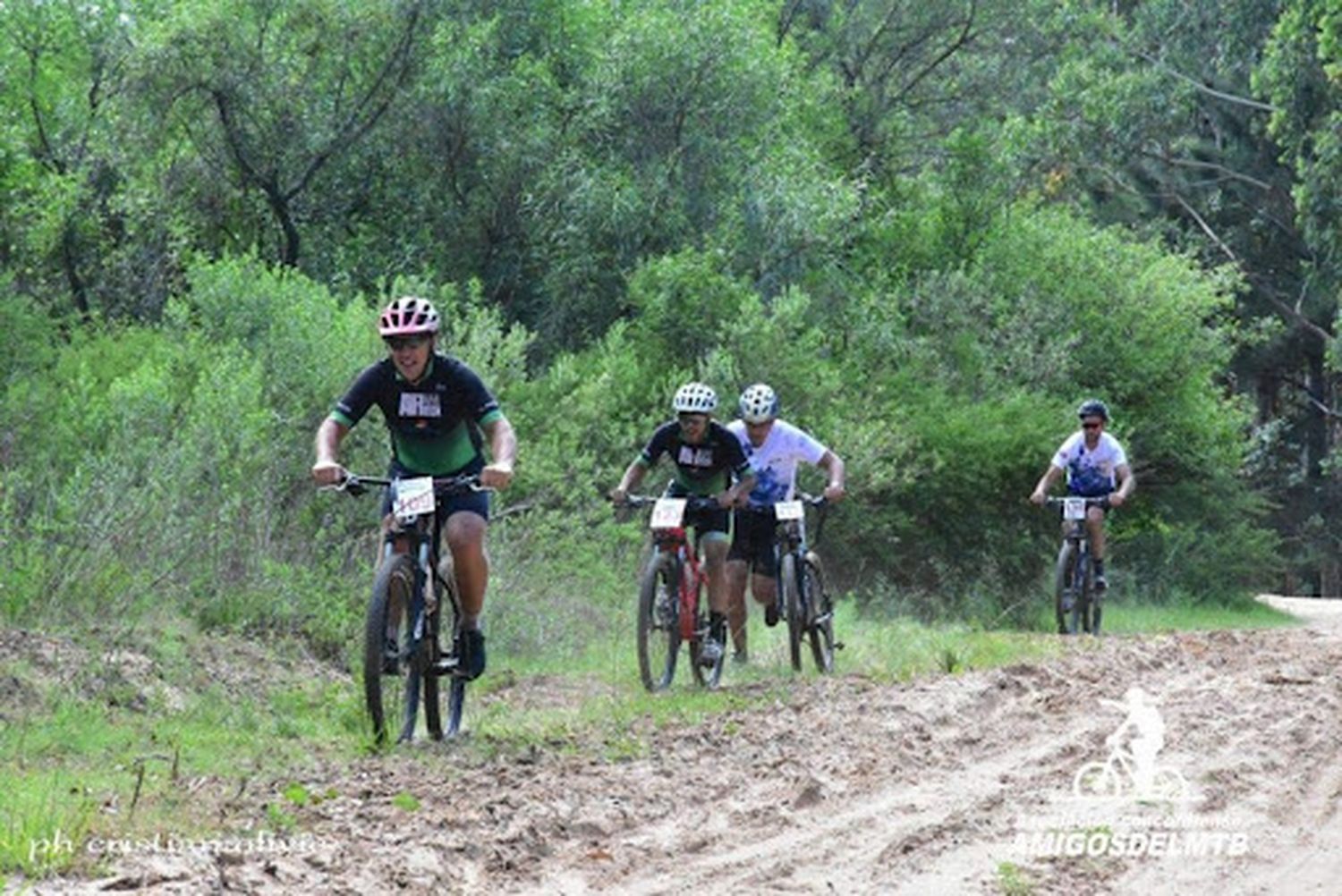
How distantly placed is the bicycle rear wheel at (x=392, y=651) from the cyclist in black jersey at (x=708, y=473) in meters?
3.70

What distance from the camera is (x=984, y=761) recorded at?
9500 mm

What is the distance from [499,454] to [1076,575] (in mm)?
10527

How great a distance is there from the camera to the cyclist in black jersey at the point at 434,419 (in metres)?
10.0

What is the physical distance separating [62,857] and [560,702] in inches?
255

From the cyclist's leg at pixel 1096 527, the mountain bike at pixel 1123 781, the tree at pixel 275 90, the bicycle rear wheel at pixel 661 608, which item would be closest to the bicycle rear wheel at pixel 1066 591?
the cyclist's leg at pixel 1096 527

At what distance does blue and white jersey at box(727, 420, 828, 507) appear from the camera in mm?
14555

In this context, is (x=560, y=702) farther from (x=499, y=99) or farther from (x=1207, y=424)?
(x=1207, y=424)

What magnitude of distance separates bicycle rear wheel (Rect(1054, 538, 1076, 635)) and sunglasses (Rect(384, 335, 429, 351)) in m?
10.4

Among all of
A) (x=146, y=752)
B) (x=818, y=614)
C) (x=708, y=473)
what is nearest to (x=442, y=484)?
(x=146, y=752)

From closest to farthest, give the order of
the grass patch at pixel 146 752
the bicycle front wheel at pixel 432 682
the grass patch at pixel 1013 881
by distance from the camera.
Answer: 1. the grass patch at pixel 1013 881
2. the grass patch at pixel 146 752
3. the bicycle front wheel at pixel 432 682

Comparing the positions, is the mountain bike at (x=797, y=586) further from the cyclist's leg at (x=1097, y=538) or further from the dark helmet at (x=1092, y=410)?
the cyclist's leg at (x=1097, y=538)

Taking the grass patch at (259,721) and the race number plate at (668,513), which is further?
the race number plate at (668,513)

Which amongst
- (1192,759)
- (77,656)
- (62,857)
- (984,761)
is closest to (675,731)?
(984,761)

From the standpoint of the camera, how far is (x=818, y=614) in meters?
14.6
